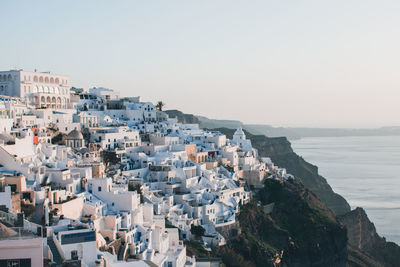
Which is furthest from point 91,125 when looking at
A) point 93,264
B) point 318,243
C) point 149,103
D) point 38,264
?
point 38,264

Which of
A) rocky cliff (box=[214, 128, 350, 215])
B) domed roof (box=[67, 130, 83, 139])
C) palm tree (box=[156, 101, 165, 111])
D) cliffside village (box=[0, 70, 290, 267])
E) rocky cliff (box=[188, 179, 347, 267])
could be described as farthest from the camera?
rocky cliff (box=[214, 128, 350, 215])

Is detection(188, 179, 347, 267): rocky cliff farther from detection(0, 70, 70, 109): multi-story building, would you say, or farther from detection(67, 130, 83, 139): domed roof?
detection(0, 70, 70, 109): multi-story building

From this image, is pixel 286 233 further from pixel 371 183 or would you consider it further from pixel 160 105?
pixel 371 183

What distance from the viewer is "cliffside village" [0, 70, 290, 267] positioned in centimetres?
2063

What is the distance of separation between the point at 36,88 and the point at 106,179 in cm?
2092

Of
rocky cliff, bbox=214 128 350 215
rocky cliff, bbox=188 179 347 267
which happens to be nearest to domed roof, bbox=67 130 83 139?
rocky cliff, bbox=188 179 347 267

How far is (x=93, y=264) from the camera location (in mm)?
19562

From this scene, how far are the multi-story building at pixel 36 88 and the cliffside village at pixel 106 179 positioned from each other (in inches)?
3.8

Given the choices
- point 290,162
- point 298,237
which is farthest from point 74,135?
point 290,162

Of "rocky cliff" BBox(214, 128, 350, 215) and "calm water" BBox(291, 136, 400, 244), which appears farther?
"rocky cliff" BBox(214, 128, 350, 215)

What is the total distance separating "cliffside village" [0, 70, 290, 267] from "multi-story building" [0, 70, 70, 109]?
0.32 ft

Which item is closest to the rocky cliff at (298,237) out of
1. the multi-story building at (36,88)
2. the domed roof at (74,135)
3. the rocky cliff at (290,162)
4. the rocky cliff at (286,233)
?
the rocky cliff at (286,233)

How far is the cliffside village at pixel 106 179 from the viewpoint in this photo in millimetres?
20627

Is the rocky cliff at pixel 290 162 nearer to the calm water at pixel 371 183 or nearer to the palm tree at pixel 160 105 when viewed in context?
the calm water at pixel 371 183
